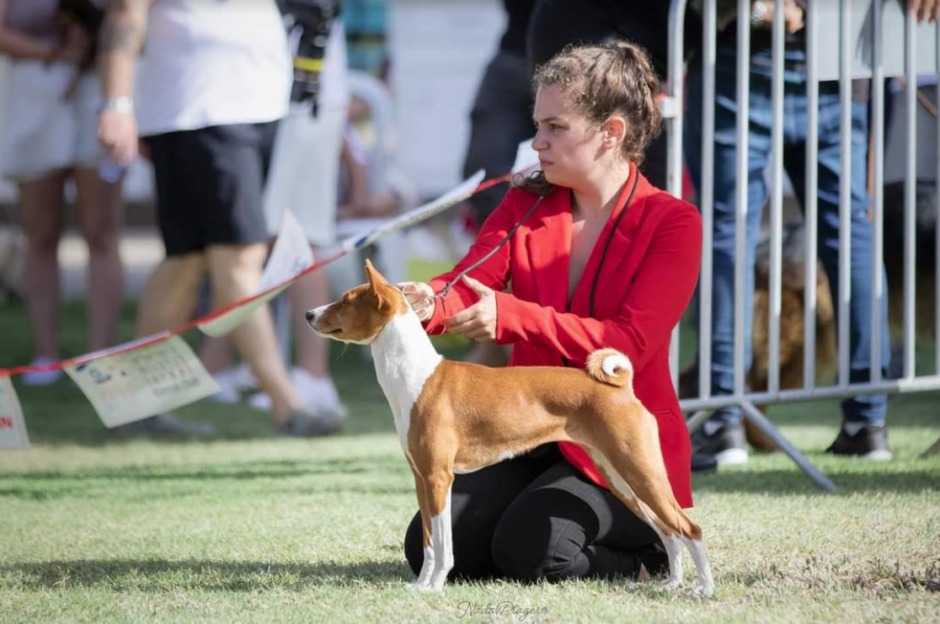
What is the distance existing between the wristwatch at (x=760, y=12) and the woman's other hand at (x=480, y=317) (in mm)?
1828

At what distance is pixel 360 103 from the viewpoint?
815 centimetres

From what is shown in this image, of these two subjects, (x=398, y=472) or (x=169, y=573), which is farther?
(x=398, y=472)

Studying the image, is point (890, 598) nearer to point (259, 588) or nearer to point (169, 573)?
point (259, 588)

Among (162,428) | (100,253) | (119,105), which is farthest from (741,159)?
(100,253)

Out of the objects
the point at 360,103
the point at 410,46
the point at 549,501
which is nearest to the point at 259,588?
the point at 549,501

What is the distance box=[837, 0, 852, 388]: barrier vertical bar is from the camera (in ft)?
11.2

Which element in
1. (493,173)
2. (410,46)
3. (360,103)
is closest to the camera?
(493,173)

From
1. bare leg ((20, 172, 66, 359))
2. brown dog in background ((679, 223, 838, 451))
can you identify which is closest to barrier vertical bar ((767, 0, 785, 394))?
brown dog in background ((679, 223, 838, 451))

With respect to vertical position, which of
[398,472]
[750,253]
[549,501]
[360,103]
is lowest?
[398,472]

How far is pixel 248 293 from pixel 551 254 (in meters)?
1.95

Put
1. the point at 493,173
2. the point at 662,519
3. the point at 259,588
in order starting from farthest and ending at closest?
the point at 493,173
the point at 259,588
the point at 662,519

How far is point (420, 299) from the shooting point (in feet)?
7.86

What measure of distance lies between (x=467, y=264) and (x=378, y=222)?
4.38 metres

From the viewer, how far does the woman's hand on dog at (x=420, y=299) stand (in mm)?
2391
